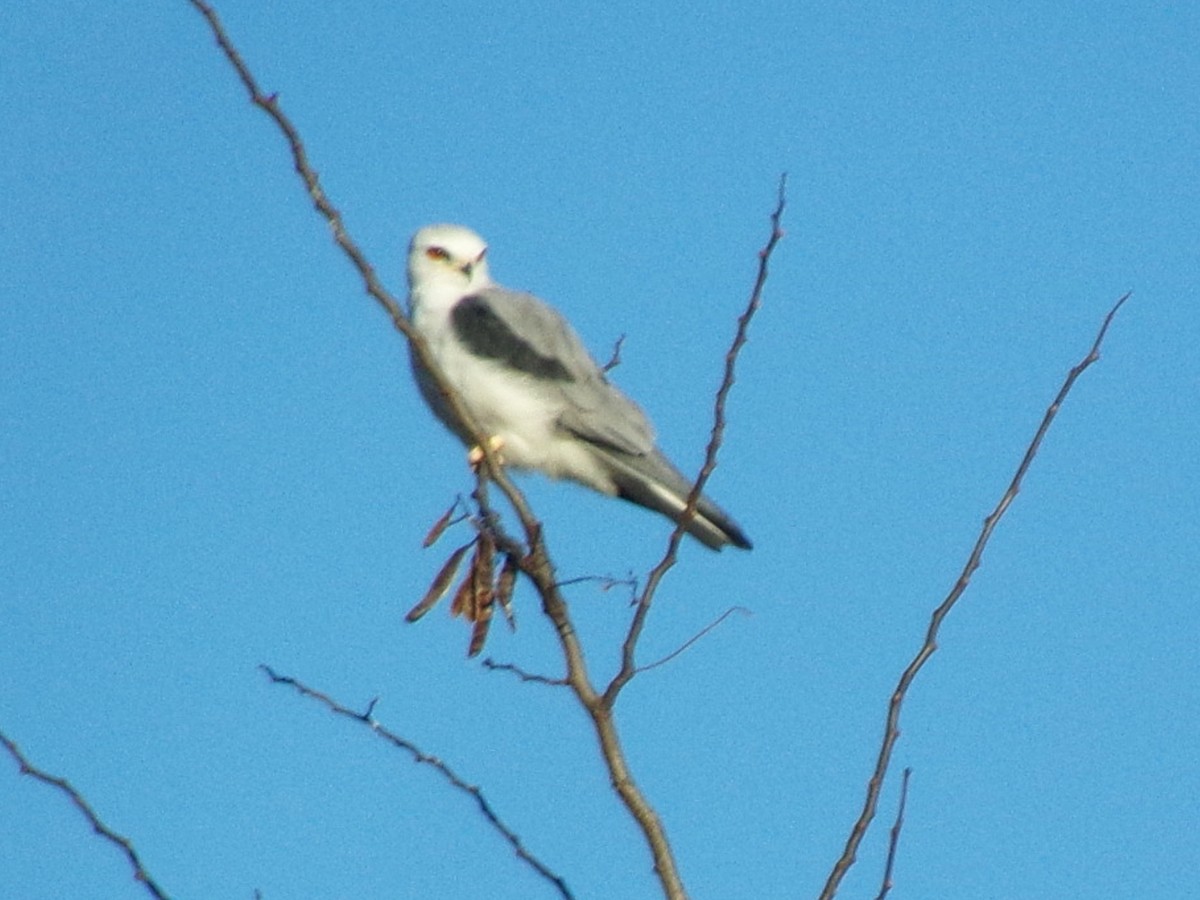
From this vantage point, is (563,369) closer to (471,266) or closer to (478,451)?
(478,451)

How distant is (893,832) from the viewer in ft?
9.95

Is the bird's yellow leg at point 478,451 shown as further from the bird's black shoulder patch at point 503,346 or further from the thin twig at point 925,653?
the thin twig at point 925,653

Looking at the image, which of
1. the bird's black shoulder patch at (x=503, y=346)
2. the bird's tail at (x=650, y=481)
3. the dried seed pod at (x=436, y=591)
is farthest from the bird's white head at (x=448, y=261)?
the dried seed pod at (x=436, y=591)

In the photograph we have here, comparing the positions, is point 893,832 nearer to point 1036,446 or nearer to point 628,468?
point 1036,446

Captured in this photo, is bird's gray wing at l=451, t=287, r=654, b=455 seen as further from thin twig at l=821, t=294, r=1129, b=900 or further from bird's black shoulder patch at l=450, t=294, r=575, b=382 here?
thin twig at l=821, t=294, r=1129, b=900

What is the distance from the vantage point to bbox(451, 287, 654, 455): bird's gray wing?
6.09 meters

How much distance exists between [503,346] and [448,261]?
0.87m

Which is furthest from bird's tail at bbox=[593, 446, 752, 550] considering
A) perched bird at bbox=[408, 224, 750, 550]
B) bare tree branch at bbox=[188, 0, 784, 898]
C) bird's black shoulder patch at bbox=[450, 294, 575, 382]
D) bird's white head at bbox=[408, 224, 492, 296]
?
bare tree branch at bbox=[188, 0, 784, 898]

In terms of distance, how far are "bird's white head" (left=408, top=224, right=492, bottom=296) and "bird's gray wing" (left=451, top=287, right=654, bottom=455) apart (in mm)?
494

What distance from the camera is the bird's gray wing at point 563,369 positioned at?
6.09 metres

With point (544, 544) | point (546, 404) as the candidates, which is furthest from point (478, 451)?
point (544, 544)

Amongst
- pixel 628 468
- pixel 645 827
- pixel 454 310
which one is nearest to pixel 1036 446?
pixel 645 827

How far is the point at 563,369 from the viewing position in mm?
6133

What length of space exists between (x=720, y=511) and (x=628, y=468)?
0.62 meters
